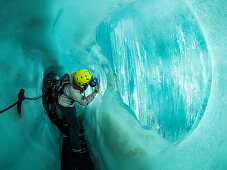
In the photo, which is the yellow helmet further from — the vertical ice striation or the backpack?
the vertical ice striation

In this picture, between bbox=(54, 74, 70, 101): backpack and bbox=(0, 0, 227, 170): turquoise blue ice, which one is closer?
bbox=(0, 0, 227, 170): turquoise blue ice

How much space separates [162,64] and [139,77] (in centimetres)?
44

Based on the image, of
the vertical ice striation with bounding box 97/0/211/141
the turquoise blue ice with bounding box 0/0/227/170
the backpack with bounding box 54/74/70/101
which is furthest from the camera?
the backpack with bounding box 54/74/70/101

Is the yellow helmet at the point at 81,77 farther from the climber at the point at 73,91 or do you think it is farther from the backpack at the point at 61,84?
the backpack at the point at 61,84

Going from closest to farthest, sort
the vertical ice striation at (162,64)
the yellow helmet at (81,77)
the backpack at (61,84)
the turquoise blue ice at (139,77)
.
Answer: the turquoise blue ice at (139,77) → the vertical ice striation at (162,64) → the yellow helmet at (81,77) → the backpack at (61,84)

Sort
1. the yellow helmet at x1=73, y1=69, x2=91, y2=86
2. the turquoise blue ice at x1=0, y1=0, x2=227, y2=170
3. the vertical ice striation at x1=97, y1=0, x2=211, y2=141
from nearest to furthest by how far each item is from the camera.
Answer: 1. the turquoise blue ice at x1=0, y1=0, x2=227, y2=170
2. the vertical ice striation at x1=97, y1=0, x2=211, y2=141
3. the yellow helmet at x1=73, y1=69, x2=91, y2=86

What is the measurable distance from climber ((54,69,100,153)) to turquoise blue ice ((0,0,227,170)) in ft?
1.77

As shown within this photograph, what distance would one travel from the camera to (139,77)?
8.54ft

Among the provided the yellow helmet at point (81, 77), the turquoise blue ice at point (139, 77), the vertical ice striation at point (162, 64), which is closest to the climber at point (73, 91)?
the yellow helmet at point (81, 77)

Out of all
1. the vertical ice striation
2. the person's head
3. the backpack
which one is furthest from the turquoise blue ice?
the person's head

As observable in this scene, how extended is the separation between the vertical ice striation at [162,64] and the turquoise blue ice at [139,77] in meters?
0.01

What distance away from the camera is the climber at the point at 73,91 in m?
2.30

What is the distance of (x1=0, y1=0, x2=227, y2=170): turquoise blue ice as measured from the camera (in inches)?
61.3

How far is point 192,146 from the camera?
1.66 m
